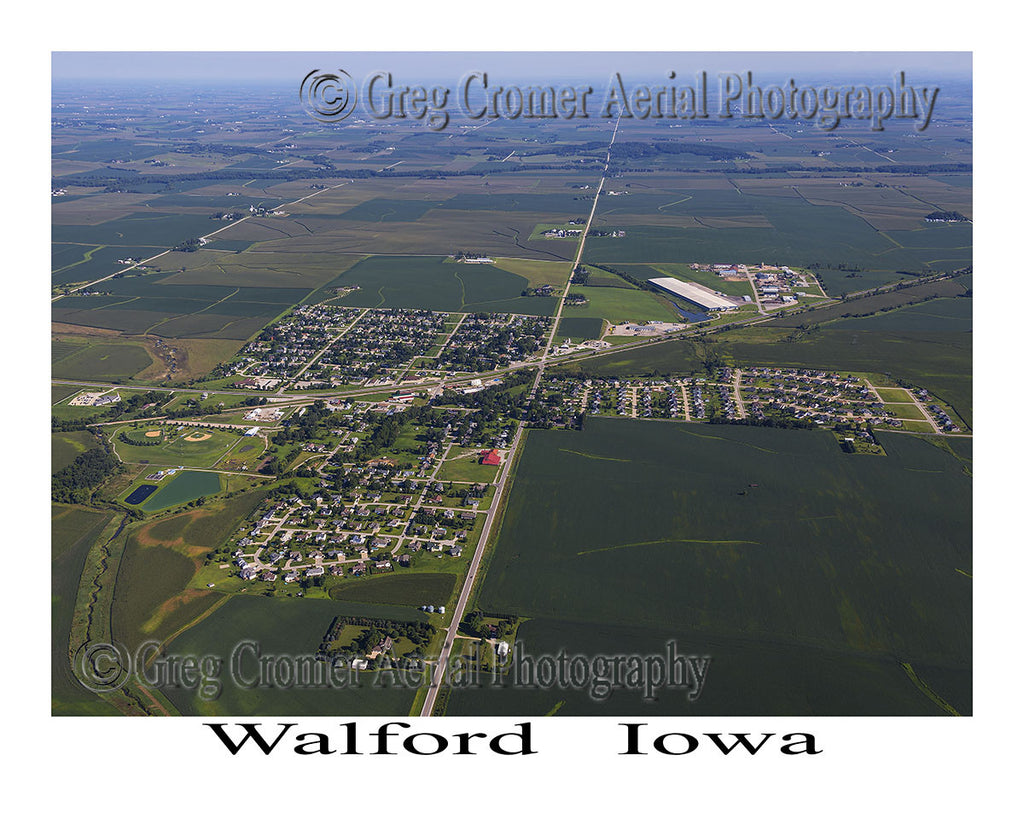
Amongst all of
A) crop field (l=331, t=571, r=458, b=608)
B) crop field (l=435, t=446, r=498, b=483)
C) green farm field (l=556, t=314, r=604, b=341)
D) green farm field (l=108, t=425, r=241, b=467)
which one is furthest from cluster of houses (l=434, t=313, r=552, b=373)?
crop field (l=331, t=571, r=458, b=608)

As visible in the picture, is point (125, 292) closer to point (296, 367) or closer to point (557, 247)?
point (296, 367)

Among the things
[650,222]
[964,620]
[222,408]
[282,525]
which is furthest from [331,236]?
[964,620]

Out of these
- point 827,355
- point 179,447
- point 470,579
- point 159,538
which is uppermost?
point 827,355

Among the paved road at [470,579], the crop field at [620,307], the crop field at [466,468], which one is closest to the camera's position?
the paved road at [470,579]

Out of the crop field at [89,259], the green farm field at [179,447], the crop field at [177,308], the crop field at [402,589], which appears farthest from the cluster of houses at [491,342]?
the crop field at [89,259]

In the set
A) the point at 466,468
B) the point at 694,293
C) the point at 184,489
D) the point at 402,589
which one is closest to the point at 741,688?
the point at 402,589

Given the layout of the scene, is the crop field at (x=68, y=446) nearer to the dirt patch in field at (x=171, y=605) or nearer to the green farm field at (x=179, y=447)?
the green farm field at (x=179, y=447)

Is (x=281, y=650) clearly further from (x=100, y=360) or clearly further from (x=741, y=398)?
(x=100, y=360)
